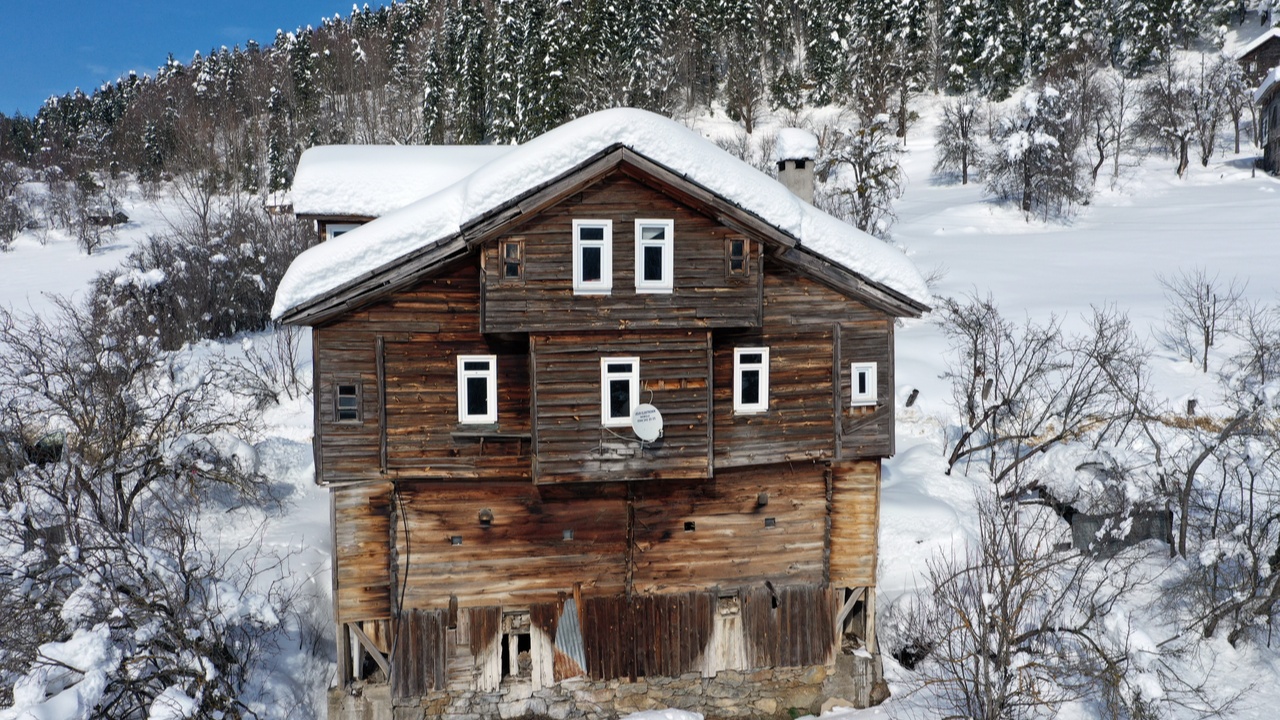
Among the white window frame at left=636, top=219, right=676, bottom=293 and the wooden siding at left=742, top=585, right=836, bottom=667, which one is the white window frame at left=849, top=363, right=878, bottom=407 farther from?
the white window frame at left=636, top=219, right=676, bottom=293

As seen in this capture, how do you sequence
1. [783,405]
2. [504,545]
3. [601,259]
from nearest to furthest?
1. [601,259]
2. [504,545]
3. [783,405]

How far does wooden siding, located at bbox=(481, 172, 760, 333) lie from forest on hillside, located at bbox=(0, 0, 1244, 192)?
49.3 metres

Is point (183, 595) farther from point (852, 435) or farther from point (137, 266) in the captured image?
point (137, 266)

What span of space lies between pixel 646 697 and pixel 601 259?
9.79m

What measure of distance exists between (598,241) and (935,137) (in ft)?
224

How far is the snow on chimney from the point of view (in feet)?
63.8

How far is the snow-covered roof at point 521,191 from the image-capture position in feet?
48.6

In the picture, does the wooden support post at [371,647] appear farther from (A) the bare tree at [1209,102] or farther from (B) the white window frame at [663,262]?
(A) the bare tree at [1209,102]

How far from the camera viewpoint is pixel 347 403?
1562 centimetres

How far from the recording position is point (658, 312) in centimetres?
1563

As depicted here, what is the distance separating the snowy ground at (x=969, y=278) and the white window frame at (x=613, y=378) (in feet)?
28.5

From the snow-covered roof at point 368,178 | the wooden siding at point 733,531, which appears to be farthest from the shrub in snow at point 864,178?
the wooden siding at point 733,531

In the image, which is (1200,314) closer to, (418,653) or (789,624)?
(789,624)

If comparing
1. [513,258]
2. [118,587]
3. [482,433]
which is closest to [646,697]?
[482,433]
